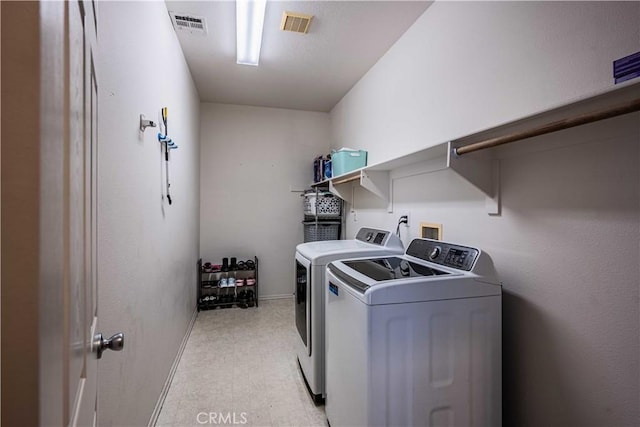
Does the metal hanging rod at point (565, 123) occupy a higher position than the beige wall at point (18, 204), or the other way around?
the metal hanging rod at point (565, 123)

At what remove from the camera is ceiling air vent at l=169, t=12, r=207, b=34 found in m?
2.30

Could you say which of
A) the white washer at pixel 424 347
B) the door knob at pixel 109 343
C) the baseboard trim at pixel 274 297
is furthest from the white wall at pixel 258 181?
the door knob at pixel 109 343

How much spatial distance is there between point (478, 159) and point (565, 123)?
1.82 feet

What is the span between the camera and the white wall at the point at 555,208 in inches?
42.3

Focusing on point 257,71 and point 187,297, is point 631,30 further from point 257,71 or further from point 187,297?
point 187,297

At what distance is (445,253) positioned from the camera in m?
1.62

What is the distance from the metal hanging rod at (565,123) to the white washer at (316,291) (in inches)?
37.9

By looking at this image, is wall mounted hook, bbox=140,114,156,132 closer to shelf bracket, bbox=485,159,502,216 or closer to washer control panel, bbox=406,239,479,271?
washer control panel, bbox=406,239,479,271

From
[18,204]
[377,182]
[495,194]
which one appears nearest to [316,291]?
[377,182]

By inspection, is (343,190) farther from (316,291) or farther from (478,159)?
(478,159)

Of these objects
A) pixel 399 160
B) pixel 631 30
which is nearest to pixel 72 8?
pixel 631 30

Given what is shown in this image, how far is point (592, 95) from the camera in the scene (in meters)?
0.91

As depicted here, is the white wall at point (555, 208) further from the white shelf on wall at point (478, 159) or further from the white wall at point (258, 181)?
the white wall at point (258, 181)

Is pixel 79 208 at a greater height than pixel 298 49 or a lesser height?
lesser
